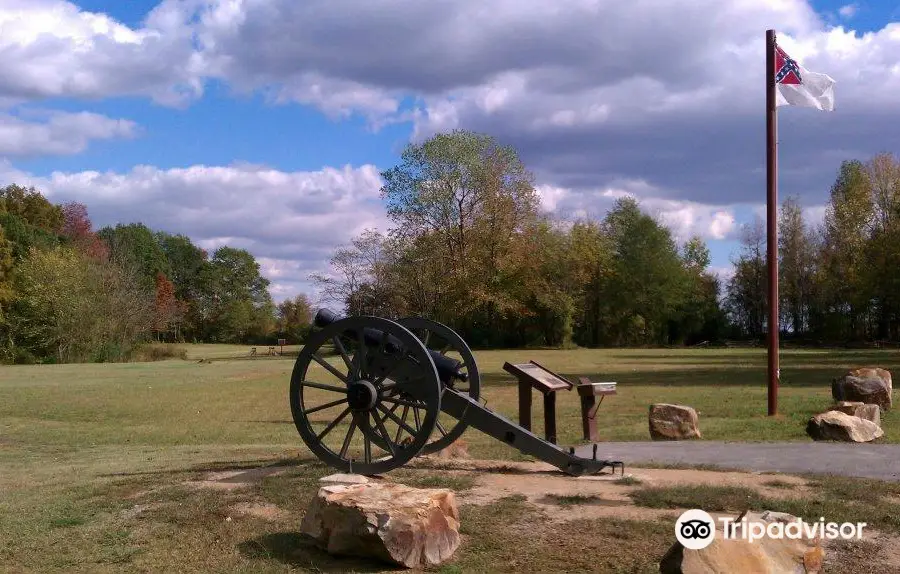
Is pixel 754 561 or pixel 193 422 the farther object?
pixel 193 422

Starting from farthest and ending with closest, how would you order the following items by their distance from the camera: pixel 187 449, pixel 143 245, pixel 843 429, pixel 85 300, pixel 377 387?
pixel 143 245, pixel 85 300, pixel 187 449, pixel 843 429, pixel 377 387

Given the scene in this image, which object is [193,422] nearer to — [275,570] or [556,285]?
[275,570]

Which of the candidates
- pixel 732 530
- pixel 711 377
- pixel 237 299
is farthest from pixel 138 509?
pixel 237 299

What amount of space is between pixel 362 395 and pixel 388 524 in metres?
2.69

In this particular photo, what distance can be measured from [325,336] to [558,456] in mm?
2692

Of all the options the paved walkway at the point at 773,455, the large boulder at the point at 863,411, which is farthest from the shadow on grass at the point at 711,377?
the paved walkway at the point at 773,455

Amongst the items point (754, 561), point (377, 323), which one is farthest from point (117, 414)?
point (754, 561)

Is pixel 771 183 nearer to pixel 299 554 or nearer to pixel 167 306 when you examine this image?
pixel 299 554

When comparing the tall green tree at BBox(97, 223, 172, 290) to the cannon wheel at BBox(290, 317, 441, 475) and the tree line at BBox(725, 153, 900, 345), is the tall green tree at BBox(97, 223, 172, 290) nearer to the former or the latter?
the tree line at BBox(725, 153, 900, 345)

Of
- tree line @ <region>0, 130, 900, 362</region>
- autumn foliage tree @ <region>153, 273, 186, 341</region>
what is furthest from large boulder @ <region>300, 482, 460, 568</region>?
autumn foliage tree @ <region>153, 273, 186, 341</region>

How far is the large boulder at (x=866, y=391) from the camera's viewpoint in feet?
55.2

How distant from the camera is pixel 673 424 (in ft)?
45.1

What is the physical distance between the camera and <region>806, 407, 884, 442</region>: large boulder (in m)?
12.5

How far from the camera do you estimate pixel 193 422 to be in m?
19.4
